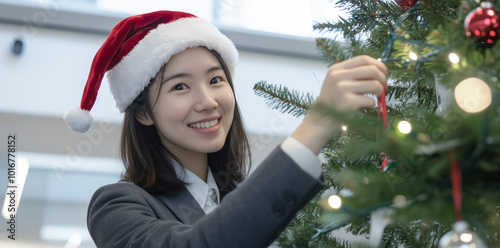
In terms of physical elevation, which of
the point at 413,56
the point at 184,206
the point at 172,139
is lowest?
the point at 184,206

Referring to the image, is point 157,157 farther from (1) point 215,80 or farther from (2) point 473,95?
(2) point 473,95

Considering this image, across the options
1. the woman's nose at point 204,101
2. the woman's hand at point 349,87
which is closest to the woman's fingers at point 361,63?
the woman's hand at point 349,87

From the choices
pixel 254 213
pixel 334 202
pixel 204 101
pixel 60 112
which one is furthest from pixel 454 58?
pixel 60 112

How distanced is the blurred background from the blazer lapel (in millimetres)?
961

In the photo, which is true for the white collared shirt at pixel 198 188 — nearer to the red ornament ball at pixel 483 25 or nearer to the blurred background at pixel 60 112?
the red ornament ball at pixel 483 25

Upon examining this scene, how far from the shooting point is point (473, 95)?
0.40 metres

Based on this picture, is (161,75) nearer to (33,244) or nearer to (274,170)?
(274,170)

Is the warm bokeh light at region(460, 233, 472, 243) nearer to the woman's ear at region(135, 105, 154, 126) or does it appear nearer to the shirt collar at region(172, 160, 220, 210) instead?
the shirt collar at region(172, 160, 220, 210)

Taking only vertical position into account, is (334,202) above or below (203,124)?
below

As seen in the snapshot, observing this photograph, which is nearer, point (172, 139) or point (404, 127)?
point (404, 127)

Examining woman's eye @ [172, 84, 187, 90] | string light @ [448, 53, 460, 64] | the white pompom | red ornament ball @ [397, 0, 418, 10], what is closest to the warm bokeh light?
string light @ [448, 53, 460, 64]

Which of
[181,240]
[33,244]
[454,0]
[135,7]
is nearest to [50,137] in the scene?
[33,244]

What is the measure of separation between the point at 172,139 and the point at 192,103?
3.2 inches

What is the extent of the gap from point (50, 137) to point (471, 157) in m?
1.65
